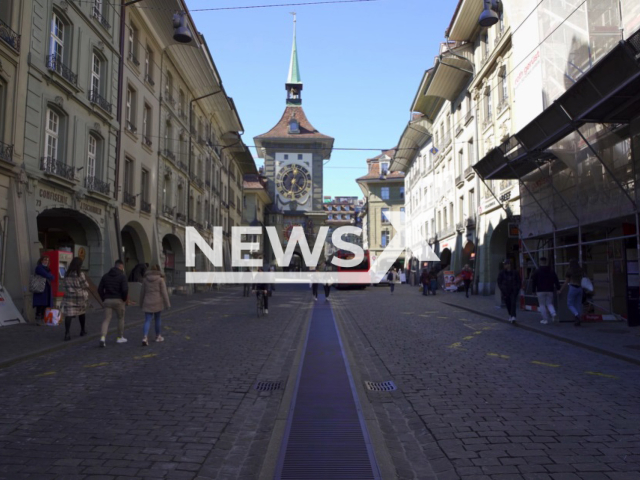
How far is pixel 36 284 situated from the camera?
13.7 m

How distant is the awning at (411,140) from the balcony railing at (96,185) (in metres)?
24.8

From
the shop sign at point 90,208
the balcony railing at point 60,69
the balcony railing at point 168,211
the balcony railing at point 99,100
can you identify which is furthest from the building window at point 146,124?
the balcony railing at point 60,69

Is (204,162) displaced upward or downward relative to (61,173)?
upward

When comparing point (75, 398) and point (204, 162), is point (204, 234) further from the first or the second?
point (75, 398)

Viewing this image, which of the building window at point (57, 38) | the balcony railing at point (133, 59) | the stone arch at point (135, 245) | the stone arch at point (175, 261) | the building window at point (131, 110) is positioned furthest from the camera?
the stone arch at point (175, 261)

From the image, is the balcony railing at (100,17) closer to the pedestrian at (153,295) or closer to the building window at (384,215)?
the pedestrian at (153,295)

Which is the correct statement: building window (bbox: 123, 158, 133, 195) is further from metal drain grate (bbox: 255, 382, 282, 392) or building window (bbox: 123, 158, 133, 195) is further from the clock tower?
the clock tower

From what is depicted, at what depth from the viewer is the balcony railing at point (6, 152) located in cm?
1331

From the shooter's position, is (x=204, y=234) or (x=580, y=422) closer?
(x=580, y=422)

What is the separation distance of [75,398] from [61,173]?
39.3ft

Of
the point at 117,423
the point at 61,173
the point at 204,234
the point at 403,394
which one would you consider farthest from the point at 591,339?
the point at 204,234

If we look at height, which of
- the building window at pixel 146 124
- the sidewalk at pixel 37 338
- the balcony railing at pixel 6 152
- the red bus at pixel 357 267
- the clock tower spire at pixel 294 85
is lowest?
the sidewalk at pixel 37 338

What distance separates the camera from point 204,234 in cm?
3675

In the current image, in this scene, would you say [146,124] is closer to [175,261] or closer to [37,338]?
[175,261]
